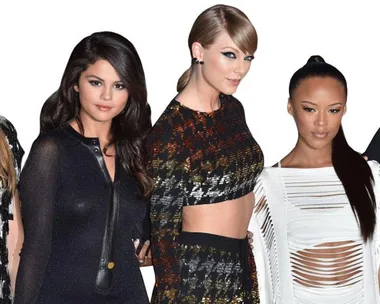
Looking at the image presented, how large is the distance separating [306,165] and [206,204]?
0.73 m

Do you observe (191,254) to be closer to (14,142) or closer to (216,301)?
(216,301)

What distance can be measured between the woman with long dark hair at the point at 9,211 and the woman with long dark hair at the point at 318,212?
1092 millimetres

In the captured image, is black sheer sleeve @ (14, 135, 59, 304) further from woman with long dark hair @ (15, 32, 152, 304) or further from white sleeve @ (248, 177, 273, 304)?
white sleeve @ (248, 177, 273, 304)

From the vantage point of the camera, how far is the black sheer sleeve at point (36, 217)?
426 centimetres

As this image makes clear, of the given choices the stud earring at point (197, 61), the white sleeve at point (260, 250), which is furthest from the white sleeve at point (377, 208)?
the stud earring at point (197, 61)

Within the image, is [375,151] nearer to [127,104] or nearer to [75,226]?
[127,104]

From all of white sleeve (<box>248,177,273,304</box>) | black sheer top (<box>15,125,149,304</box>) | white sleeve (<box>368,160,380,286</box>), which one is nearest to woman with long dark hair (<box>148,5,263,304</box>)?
black sheer top (<box>15,125,149,304</box>)

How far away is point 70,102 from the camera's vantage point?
14.6 feet

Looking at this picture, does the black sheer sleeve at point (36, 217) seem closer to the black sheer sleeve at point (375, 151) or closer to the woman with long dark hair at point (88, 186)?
the woman with long dark hair at point (88, 186)

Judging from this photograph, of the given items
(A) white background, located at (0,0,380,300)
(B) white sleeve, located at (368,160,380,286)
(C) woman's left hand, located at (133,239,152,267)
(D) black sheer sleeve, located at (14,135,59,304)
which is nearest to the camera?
(D) black sheer sleeve, located at (14,135,59,304)

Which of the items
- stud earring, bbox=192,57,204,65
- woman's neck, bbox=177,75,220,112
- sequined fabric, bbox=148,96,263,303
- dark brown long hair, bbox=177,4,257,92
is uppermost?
dark brown long hair, bbox=177,4,257,92

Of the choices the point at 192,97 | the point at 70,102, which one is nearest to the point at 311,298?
the point at 192,97

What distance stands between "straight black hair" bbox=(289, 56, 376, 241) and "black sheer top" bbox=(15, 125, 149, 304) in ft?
3.38

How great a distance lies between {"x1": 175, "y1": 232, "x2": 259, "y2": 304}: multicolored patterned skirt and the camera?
15.0 feet
